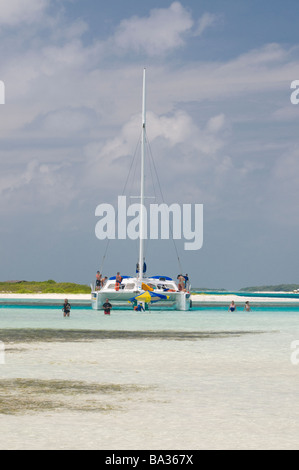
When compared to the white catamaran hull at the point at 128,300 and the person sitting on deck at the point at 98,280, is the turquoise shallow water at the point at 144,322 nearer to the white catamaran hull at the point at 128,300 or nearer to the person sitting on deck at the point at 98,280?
the white catamaran hull at the point at 128,300

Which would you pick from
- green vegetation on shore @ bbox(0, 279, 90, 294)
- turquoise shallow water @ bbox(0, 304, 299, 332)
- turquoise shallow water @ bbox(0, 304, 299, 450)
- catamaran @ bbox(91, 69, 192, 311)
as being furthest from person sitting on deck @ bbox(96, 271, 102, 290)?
green vegetation on shore @ bbox(0, 279, 90, 294)

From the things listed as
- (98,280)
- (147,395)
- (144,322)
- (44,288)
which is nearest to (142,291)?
(98,280)

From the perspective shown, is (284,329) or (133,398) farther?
(284,329)

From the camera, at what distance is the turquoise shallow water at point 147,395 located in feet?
31.4

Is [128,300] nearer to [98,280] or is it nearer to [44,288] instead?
[98,280]

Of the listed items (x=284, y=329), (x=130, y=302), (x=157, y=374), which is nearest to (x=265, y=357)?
(x=157, y=374)

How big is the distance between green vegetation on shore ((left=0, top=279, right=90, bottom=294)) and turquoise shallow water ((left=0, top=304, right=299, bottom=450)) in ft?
279

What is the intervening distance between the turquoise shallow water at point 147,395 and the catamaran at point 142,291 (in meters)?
28.6

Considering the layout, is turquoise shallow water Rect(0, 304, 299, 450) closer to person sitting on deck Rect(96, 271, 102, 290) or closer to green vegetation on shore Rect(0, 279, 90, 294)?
person sitting on deck Rect(96, 271, 102, 290)

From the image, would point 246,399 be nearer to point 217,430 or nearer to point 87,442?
point 217,430
